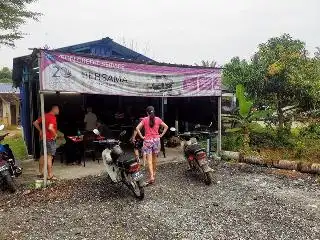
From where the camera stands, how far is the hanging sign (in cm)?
789

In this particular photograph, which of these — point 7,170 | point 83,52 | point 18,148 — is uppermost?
point 83,52

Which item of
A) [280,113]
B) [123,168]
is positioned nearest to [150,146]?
[123,168]

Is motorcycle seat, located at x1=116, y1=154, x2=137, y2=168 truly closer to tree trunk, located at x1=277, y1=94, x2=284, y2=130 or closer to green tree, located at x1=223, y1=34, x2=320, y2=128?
green tree, located at x1=223, y1=34, x2=320, y2=128

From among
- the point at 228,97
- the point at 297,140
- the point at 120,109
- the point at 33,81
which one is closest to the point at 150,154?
the point at 33,81

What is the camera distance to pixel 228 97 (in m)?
27.1

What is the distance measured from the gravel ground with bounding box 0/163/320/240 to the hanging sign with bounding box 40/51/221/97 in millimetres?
2200

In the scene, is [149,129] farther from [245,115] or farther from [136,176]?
[245,115]

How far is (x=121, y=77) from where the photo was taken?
30.2 ft

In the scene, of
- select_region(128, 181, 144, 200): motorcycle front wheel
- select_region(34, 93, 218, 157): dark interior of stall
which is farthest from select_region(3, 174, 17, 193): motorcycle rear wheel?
select_region(34, 93, 218, 157): dark interior of stall

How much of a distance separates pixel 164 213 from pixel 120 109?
9.17m

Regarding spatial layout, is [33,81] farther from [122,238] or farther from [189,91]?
[122,238]

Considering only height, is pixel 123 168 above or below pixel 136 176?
above

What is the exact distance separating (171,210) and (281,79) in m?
9.13

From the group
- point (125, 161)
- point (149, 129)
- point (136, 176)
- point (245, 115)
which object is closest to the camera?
point (136, 176)
